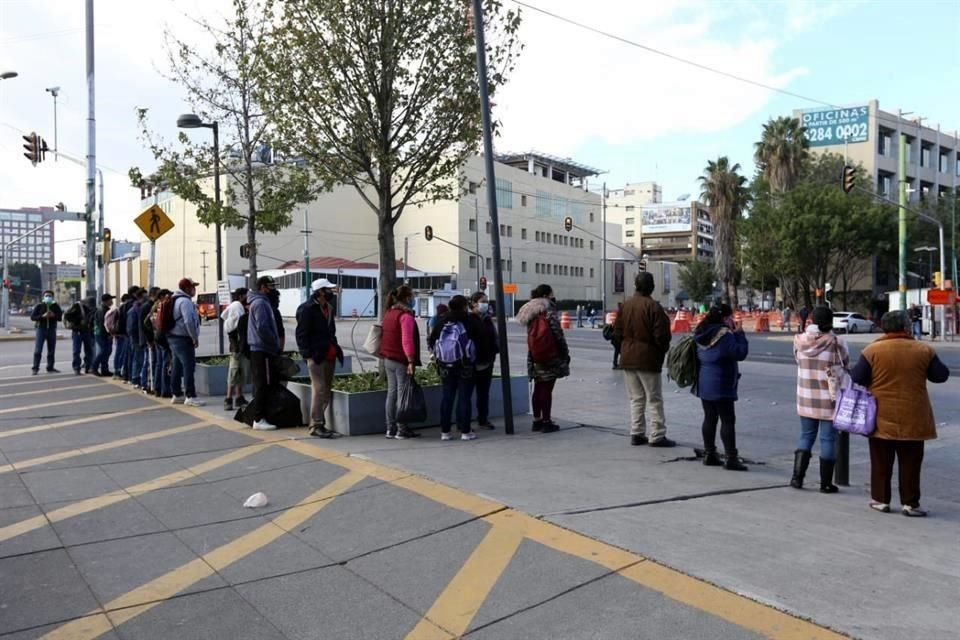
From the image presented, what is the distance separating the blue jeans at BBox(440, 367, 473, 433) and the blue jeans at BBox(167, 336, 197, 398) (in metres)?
4.62

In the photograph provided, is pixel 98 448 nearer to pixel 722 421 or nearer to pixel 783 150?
pixel 722 421

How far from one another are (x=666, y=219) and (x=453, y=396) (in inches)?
5537

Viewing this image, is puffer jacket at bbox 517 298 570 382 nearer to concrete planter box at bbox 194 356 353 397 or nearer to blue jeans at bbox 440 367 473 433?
blue jeans at bbox 440 367 473 433

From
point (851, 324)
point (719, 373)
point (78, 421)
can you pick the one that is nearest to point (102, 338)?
point (78, 421)

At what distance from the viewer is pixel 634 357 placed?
8.46 m

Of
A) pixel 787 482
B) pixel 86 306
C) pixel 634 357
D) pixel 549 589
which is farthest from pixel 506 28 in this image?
pixel 86 306

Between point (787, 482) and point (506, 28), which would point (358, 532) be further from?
point (506, 28)

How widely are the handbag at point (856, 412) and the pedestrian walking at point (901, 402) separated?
0.04 m

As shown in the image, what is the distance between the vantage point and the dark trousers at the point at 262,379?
376 inches

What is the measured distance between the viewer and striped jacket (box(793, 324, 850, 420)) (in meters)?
6.58

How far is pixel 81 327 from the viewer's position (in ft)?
55.0

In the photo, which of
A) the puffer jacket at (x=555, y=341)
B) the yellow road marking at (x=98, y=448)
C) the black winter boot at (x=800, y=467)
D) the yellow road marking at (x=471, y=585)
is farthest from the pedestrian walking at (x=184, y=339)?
the black winter boot at (x=800, y=467)

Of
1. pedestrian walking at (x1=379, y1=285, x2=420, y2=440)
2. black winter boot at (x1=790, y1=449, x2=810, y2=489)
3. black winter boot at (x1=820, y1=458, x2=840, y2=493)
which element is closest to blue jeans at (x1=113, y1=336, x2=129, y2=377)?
pedestrian walking at (x1=379, y1=285, x2=420, y2=440)

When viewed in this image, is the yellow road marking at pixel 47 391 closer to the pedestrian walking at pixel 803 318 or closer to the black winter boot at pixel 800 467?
the pedestrian walking at pixel 803 318
